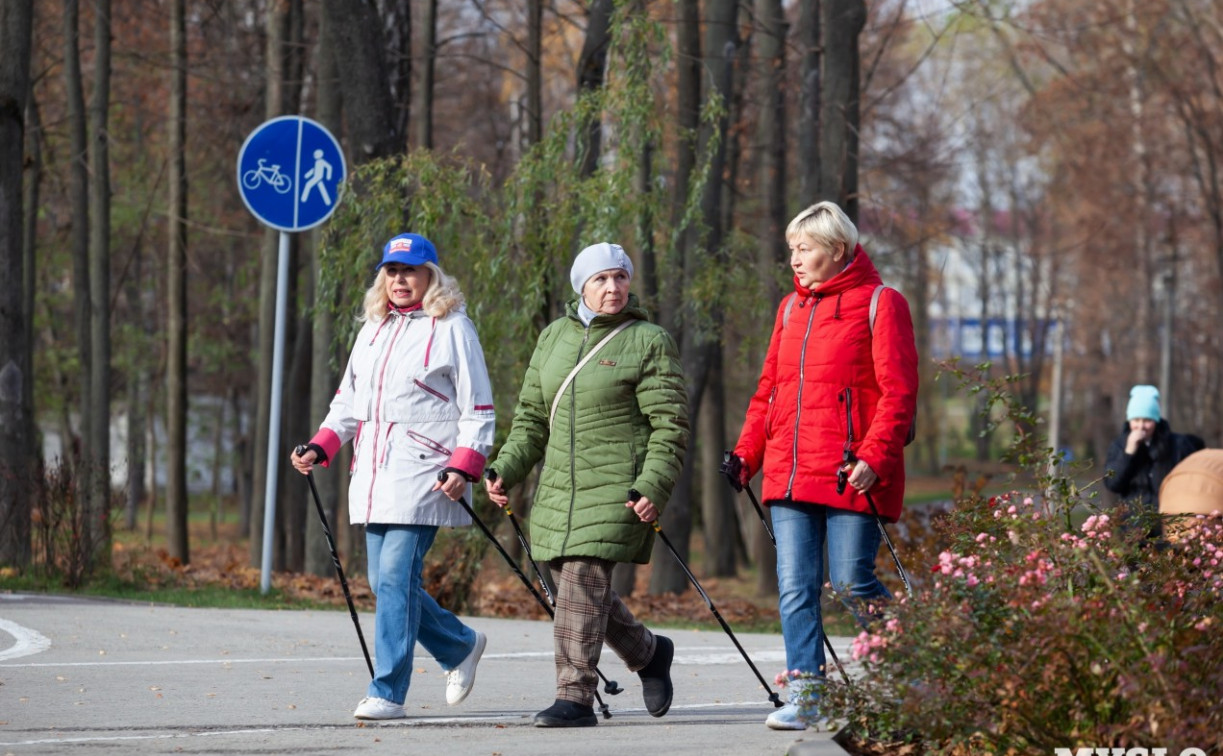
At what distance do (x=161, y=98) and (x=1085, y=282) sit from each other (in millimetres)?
31038

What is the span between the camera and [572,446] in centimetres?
681

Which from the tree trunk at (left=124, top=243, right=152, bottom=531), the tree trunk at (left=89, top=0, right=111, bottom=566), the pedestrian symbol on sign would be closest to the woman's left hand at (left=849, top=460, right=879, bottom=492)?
the pedestrian symbol on sign

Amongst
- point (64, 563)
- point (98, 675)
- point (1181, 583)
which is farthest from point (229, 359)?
point (1181, 583)

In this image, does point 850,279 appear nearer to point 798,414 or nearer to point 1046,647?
point 798,414

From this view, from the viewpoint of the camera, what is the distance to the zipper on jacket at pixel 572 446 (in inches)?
265

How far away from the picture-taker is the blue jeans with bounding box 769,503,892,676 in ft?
21.6

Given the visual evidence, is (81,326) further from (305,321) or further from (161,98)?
(161,98)

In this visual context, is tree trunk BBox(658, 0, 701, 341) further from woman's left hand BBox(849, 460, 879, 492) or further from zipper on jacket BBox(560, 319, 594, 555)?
woman's left hand BBox(849, 460, 879, 492)

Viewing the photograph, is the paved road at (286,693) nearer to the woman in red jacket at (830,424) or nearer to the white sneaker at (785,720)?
the white sneaker at (785,720)

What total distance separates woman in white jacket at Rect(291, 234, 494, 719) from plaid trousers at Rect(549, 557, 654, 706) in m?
0.53

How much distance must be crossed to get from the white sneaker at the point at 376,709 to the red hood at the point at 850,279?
2.26 meters

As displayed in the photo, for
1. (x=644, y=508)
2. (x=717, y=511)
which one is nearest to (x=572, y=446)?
(x=644, y=508)

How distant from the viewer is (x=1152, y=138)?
122ft

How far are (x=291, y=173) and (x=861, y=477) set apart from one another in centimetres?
715
